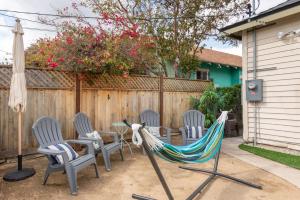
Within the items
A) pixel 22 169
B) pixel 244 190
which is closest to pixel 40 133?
pixel 22 169

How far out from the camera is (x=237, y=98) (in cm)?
881

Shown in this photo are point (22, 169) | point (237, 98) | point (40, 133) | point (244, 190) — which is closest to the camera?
point (244, 190)

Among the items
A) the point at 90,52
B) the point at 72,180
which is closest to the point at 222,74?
the point at 90,52

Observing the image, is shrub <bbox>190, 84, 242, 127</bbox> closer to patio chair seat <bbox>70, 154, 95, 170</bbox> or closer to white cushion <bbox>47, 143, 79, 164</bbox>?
patio chair seat <bbox>70, 154, 95, 170</bbox>

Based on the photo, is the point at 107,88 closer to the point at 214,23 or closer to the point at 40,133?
the point at 40,133

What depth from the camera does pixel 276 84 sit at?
19.5 feet

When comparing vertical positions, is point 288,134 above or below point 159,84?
below

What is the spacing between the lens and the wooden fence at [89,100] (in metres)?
4.84

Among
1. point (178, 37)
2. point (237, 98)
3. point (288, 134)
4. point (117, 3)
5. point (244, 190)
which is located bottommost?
point (244, 190)

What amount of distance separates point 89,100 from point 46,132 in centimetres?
201

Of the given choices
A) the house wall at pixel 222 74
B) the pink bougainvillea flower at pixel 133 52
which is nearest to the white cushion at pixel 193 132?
the pink bougainvillea flower at pixel 133 52

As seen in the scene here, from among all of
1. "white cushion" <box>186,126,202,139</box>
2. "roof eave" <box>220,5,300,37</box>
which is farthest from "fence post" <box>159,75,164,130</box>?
"roof eave" <box>220,5,300,37</box>

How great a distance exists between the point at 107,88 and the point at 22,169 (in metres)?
2.80

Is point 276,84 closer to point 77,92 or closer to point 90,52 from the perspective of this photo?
point 90,52
